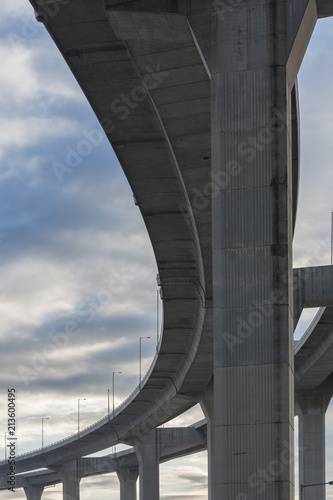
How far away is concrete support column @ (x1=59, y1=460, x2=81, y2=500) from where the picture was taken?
121 meters

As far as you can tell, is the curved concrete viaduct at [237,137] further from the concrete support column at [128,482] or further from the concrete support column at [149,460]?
the concrete support column at [128,482]

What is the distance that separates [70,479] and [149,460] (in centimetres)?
2758

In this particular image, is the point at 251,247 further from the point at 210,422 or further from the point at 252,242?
the point at 210,422

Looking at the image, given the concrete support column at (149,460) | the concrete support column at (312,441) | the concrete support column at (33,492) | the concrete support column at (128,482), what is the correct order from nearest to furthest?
the concrete support column at (312,441), the concrete support column at (149,460), the concrete support column at (128,482), the concrete support column at (33,492)

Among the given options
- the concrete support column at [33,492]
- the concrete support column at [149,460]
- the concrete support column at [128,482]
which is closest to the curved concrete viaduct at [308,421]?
the concrete support column at [149,460]

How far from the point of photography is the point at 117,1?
82.6 feet

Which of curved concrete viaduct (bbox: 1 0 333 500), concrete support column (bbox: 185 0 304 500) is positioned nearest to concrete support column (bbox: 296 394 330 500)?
curved concrete viaduct (bbox: 1 0 333 500)

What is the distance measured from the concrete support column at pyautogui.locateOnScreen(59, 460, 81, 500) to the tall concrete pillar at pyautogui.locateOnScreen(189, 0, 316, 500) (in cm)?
10001

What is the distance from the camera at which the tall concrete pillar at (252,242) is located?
2228cm

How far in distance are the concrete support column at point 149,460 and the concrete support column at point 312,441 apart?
71.1ft

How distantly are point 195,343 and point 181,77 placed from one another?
27.8 metres

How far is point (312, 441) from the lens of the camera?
254 ft

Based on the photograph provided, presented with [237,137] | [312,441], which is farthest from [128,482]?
[237,137]

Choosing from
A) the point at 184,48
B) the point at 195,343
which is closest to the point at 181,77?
the point at 184,48
